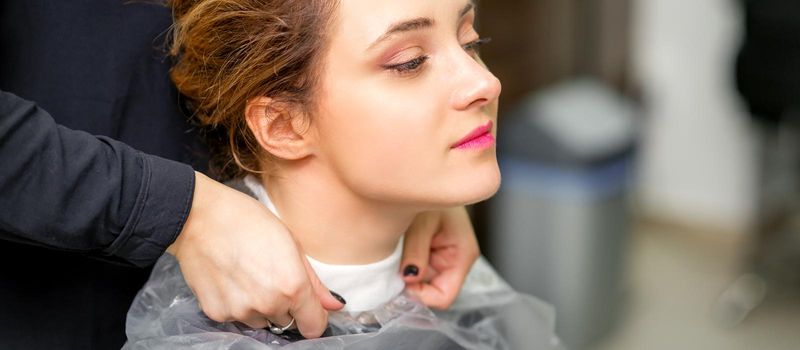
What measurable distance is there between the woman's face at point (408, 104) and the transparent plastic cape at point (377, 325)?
179mm

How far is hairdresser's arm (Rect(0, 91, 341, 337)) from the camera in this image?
0.94 meters

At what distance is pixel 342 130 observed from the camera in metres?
1.14

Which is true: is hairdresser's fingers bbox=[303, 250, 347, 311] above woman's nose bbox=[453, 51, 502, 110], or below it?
below

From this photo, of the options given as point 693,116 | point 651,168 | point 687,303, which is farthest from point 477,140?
point 651,168

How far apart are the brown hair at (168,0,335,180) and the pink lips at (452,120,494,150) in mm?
191

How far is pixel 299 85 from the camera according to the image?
1.15m

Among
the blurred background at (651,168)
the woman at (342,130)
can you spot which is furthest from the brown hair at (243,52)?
the blurred background at (651,168)

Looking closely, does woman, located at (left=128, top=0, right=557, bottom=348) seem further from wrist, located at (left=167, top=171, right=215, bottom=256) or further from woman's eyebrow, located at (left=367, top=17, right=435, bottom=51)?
wrist, located at (left=167, top=171, right=215, bottom=256)

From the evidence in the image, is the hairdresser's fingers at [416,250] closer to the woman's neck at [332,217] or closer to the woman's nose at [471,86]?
the woman's neck at [332,217]

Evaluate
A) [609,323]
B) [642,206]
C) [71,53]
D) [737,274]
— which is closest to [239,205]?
[71,53]

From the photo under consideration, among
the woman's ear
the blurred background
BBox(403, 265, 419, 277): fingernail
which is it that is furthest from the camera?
the blurred background

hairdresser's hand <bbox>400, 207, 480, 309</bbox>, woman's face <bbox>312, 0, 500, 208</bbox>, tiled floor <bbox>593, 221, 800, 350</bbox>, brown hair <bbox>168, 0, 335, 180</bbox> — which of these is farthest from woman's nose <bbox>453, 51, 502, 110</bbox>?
tiled floor <bbox>593, 221, 800, 350</bbox>

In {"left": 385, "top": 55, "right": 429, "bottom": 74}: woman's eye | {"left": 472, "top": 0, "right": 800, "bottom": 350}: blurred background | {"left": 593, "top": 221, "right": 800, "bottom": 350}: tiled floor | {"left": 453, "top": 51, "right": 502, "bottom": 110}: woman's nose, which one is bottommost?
{"left": 593, "top": 221, "right": 800, "bottom": 350}: tiled floor

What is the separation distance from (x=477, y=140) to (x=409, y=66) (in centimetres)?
12
